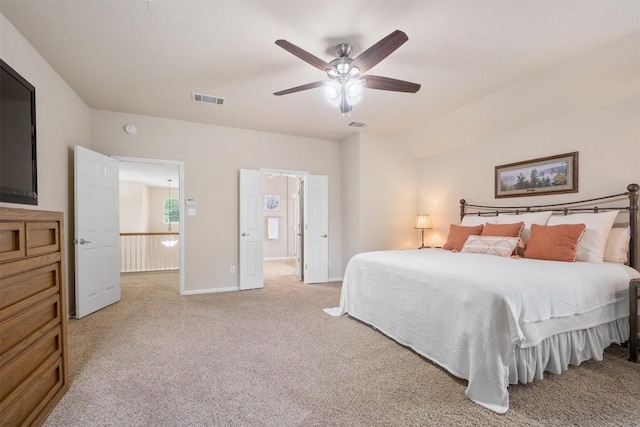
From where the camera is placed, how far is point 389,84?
2598mm

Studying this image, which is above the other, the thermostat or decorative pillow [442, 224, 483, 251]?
the thermostat

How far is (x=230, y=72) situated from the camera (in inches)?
119

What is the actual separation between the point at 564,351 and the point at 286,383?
2.02m

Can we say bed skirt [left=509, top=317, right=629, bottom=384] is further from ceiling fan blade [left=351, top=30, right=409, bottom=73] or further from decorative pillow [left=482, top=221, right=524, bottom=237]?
ceiling fan blade [left=351, top=30, right=409, bottom=73]

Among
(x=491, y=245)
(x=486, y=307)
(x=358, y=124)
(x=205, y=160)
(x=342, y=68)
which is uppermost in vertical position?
(x=358, y=124)

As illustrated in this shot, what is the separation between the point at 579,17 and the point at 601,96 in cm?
131

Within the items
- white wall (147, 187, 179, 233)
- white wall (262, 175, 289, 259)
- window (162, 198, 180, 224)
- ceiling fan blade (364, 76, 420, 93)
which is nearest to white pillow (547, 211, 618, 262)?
ceiling fan blade (364, 76, 420, 93)

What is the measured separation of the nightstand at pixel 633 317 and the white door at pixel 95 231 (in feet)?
17.4

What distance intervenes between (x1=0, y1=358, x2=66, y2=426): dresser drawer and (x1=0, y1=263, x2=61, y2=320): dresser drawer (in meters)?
0.39

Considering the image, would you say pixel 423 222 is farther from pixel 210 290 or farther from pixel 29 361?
pixel 29 361

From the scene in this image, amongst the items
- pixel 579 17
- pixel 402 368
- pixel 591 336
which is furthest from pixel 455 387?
pixel 579 17

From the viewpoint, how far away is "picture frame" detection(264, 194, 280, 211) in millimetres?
8547

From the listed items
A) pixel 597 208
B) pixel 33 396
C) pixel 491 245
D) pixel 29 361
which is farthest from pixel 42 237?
pixel 597 208

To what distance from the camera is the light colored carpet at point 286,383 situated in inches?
66.3
